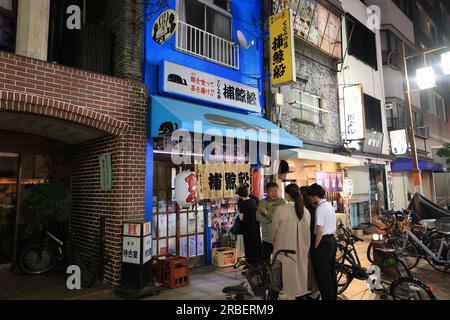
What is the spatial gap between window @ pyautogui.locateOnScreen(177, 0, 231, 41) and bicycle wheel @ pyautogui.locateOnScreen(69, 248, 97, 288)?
725 cm

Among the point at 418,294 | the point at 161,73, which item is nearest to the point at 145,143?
the point at 161,73

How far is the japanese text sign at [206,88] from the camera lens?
8.05m

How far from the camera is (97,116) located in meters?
6.83

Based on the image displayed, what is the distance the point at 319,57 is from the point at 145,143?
406 inches

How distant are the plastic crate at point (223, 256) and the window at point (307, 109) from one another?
5.92m

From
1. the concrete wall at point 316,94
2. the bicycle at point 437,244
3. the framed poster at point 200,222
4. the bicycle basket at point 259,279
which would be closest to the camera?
the bicycle basket at point 259,279

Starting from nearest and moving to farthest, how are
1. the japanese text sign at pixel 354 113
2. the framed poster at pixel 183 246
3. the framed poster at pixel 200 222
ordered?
the framed poster at pixel 183 246
the framed poster at pixel 200 222
the japanese text sign at pixel 354 113

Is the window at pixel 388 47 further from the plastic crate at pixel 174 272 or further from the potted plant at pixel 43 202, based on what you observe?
the potted plant at pixel 43 202

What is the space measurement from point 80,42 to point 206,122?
357 centimetres

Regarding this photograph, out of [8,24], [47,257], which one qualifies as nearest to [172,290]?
[47,257]

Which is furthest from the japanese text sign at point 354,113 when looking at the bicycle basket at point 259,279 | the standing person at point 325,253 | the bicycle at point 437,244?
the bicycle basket at point 259,279

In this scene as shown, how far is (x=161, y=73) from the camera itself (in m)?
7.95

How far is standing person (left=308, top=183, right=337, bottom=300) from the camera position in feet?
17.5

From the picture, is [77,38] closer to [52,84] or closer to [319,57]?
[52,84]
